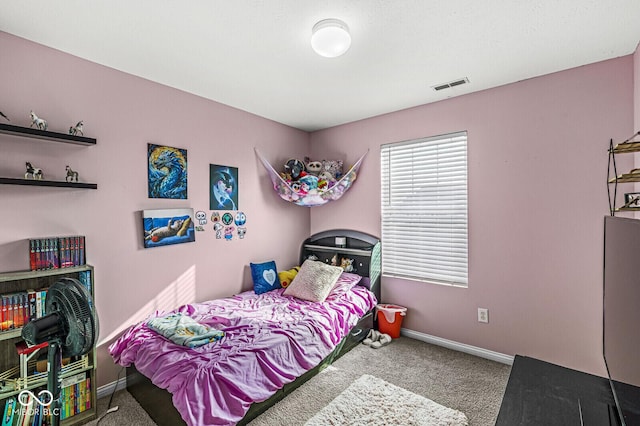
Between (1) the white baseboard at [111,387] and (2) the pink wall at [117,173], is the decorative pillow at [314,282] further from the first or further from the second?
(1) the white baseboard at [111,387]

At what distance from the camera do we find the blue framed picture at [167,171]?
260 centimetres

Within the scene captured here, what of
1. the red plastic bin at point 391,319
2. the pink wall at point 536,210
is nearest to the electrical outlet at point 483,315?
the pink wall at point 536,210

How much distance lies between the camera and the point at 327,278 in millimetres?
3158

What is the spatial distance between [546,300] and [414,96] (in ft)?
6.97

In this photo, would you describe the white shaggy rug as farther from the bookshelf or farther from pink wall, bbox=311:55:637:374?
the bookshelf

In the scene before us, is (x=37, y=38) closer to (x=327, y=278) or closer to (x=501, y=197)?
(x=327, y=278)

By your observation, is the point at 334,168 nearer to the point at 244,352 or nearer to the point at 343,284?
the point at 343,284

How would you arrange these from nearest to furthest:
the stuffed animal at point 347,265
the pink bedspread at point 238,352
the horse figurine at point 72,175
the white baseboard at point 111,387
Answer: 1. the pink bedspread at point 238,352
2. the horse figurine at point 72,175
3. the white baseboard at point 111,387
4. the stuffed animal at point 347,265

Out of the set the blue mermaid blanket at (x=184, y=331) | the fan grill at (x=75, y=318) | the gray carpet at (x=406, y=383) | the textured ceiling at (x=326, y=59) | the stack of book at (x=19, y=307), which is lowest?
the gray carpet at (x=406, y=383)

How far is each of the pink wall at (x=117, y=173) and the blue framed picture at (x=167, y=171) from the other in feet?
0.18

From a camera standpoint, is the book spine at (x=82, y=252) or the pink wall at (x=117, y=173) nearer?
the pink wall at (x=117, y=173)

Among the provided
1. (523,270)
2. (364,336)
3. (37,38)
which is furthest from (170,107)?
(523,270)

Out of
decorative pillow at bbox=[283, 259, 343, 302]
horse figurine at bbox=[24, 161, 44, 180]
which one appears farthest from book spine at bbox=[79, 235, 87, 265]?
decorative pillow at bbox=[283, 259, 343, 302]

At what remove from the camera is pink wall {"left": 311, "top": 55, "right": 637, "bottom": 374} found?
233cm
